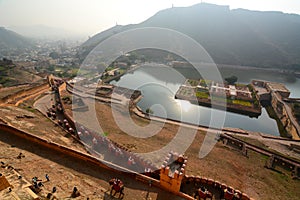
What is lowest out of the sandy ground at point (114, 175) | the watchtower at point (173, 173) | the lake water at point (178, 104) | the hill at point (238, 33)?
the sandy ground at point (114, 175)

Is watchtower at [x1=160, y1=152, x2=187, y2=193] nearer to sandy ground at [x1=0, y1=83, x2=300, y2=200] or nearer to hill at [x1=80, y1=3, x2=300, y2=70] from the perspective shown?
sandy ground at [x1=0, y1=83, x2=300, y2=200]

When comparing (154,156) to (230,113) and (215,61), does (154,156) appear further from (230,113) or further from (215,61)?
(215,61)

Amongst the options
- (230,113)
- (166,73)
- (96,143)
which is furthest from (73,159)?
(166,73)

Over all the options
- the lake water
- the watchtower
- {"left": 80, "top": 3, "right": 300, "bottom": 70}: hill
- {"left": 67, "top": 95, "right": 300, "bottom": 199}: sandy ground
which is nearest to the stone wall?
the lake water

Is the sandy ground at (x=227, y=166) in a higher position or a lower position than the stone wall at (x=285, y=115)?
lower

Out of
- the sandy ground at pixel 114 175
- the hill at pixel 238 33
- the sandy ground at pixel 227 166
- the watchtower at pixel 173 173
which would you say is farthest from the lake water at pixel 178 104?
the hill at pixel 238 33

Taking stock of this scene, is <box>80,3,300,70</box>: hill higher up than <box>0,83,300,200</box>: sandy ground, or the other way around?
<box>80,3,300,70</box>: hill

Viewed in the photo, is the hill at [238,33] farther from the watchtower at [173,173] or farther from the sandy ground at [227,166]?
the watchtower at [173,173]

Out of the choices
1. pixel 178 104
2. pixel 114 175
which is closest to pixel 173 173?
pixel 114 175

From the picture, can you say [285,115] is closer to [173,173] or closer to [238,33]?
[173,173]
